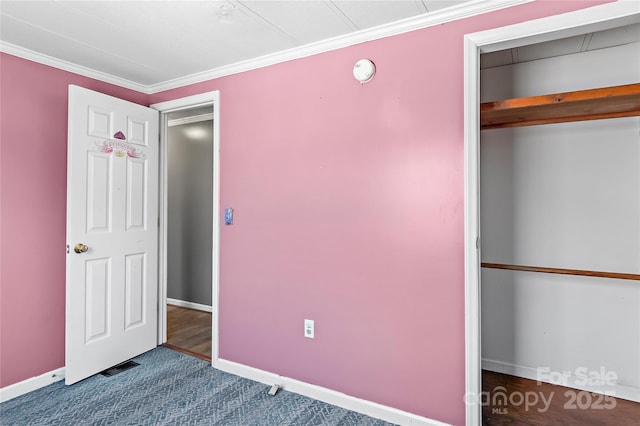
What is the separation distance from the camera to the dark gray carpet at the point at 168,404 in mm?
2070

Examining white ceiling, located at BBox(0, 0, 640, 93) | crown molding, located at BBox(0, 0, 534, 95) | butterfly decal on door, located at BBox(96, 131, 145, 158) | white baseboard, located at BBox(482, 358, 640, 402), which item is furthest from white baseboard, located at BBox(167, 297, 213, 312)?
white baseboard, located at BBox(482, 358, 640, 402)

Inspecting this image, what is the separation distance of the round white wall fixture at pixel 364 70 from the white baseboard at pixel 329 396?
1.97m

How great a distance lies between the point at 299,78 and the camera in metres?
2.42

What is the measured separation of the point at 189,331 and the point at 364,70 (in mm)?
2994

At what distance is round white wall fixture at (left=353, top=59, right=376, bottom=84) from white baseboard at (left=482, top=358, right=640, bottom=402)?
2296 mm

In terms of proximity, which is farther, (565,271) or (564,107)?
(565,271)

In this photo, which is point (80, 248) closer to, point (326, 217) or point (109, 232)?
point (109, 232)

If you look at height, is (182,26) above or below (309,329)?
above

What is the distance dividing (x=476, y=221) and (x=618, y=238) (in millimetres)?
1262

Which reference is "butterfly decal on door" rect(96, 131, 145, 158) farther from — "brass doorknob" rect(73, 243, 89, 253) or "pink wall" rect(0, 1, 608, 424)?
"brass doorknob" rect(73, 243, 89, 253)

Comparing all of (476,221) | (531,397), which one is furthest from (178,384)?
(531,397)

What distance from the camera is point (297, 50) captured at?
2.38 meters

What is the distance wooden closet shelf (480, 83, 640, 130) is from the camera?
6.22 feet

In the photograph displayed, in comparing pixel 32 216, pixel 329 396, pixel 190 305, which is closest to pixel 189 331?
pixel 190 305
